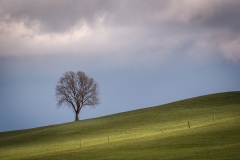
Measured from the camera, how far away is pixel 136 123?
65.2 meters

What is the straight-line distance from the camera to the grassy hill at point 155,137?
31.5 meters

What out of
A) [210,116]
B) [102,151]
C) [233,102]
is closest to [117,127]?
[210,116]

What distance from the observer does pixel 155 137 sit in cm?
4188

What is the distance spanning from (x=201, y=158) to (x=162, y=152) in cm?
540

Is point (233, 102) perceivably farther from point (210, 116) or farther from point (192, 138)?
point (192, 138)

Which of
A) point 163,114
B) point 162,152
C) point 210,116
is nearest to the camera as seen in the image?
point 162,152

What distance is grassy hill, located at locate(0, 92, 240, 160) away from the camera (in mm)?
31500

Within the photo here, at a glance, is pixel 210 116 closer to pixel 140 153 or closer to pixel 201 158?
pixel 140 153

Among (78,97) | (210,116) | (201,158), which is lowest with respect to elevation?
(201,158)

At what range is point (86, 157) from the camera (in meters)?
33.2

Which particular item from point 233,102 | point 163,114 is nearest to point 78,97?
point 163,114

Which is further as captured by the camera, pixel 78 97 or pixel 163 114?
pixel 78 97

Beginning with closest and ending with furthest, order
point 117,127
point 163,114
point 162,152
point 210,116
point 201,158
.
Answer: point 201,158 < point 162,152 < point 210,116 < point 117,127 < point 163,114

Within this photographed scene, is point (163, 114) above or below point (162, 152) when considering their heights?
above
